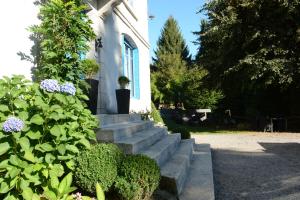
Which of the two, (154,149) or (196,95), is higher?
(196,95)

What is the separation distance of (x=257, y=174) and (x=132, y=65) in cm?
706

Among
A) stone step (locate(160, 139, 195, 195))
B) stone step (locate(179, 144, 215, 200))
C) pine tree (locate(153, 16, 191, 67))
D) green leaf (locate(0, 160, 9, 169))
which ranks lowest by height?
stone step (locate(179, 144, 215, 200))

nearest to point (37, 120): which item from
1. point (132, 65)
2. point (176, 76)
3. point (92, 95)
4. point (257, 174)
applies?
point (92, 95)

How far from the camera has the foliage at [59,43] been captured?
568cm

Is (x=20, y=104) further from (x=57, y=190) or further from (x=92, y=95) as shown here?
(x=92, y=95)

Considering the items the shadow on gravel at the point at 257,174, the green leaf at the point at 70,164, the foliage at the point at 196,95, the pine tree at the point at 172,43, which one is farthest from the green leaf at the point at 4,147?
the pine tree at the point at 172,43

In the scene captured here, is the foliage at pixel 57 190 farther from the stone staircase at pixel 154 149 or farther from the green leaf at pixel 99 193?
the stone staircase at pixel 154 149

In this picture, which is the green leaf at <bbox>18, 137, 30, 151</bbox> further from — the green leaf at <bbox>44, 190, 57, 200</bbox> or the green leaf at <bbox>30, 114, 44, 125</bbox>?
the green leaf at <bbox>44, 190, 57, 200</bbox>

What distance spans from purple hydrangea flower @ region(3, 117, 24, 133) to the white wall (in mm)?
1987

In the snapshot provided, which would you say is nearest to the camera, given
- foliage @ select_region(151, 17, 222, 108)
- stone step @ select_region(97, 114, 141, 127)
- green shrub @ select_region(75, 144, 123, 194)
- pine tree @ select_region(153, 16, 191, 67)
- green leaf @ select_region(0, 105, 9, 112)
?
green leaf @ select_region(0, 105, 9, 112)

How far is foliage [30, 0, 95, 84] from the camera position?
18.6ft

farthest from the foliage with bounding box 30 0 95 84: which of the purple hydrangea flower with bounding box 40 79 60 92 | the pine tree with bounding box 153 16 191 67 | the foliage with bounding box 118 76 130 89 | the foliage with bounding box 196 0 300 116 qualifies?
the pine tree with bounding box 153 16 191 67

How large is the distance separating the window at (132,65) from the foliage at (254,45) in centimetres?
512

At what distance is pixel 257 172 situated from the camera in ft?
24.9
